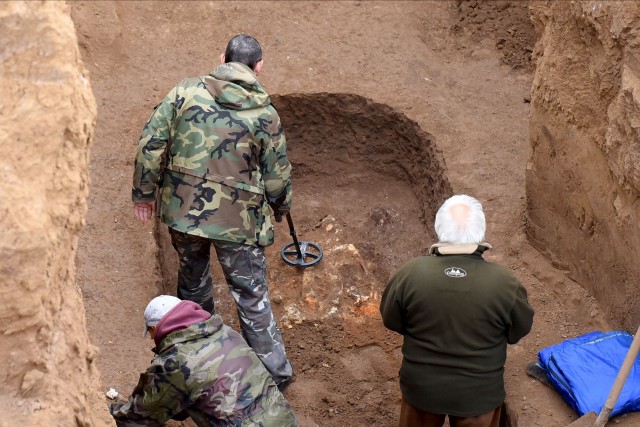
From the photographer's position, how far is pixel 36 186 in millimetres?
3031

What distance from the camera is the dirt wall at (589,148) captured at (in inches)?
208

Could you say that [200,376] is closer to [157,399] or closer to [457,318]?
[157,399]

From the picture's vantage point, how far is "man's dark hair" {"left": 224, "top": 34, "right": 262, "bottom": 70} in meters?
5.36

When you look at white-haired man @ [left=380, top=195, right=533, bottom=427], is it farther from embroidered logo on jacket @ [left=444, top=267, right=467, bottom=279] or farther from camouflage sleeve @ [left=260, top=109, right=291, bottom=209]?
camouflage sleeve @ [left=260, top=109, right=291, bottom=209]

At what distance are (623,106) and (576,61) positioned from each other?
749 mm

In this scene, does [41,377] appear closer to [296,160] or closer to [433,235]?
[433,235]

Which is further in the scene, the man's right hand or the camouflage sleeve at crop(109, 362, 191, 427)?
the man's right hand

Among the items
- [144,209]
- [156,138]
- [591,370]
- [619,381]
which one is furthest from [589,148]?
[144,209]

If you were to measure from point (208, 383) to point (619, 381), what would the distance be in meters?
2.08

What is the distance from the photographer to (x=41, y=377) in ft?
10.3

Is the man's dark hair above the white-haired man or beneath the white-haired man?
above

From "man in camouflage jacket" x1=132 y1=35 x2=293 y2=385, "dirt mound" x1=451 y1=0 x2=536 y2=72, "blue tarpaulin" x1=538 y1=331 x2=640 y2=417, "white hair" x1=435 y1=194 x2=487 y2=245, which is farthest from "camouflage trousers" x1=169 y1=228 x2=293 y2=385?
"dirt mound" x1=451 y1=0 x2=536 y2=72

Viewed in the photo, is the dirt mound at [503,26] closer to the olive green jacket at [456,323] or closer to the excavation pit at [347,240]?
the excavation pit at [347,240]

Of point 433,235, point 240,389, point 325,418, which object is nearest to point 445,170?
point 433,235
